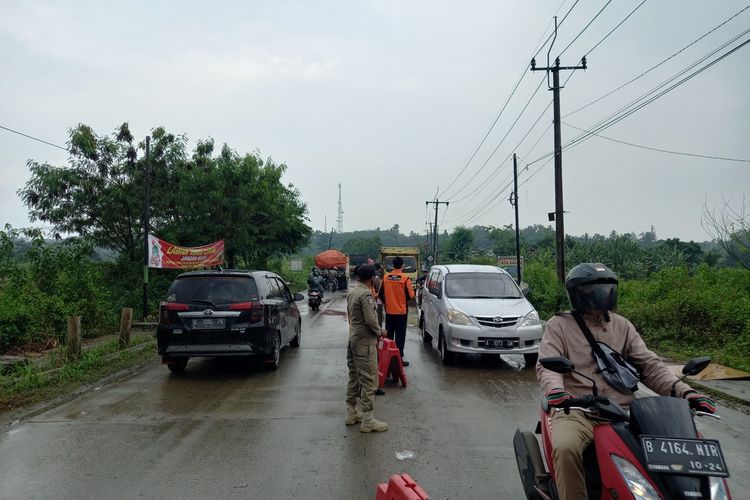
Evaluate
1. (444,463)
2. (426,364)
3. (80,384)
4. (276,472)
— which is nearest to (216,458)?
(276,472)

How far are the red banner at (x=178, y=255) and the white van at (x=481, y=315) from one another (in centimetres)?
734

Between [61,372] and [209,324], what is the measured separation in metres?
2.43

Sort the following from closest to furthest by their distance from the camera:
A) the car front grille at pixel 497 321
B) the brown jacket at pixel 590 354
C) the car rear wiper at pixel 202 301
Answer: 1. the brown jacket at pixel 590 354
2. the car rear wiper at pixel 202 301
3. the car front grille at pixel 497 321

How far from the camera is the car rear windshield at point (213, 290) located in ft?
29.2

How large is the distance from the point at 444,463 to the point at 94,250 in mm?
19039

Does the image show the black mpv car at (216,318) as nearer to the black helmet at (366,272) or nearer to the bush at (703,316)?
the black helmet at (366,272)

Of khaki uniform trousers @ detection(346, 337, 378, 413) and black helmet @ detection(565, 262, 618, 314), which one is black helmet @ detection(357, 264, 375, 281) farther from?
black helmet @ detection(565, 262, 618, 314)

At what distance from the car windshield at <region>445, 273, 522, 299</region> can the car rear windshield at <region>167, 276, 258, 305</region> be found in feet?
12.7

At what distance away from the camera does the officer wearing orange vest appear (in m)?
9.36

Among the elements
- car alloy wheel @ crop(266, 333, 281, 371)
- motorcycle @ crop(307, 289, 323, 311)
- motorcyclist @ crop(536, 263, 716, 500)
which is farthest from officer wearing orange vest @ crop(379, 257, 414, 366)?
motorcycle @ crop(307, 289, 323, 311)

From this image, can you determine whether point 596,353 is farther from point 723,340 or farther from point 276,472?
point 723,340

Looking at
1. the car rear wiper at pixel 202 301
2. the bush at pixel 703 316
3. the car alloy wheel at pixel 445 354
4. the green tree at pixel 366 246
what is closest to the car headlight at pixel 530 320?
the car alloy wheel at pixel 445 354

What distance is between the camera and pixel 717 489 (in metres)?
2.54

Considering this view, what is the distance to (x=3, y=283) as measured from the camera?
12.8 meters
